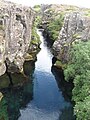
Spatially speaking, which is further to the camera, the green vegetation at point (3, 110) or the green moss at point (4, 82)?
the green moss at point (4, 82)

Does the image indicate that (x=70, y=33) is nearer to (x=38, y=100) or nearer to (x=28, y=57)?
(x=28, y=57)

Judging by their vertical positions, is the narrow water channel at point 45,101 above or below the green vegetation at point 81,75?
below

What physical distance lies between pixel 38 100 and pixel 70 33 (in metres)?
33.9

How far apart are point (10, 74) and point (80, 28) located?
28.3m

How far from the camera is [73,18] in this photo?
103 meters

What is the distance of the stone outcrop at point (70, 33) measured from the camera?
9357cm

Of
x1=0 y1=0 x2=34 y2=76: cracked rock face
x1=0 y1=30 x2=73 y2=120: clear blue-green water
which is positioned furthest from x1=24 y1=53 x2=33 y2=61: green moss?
x1=0 y1=0 x2=34 y2=76: cracked rock face

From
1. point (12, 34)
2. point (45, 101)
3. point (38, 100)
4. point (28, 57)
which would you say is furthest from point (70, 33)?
point (45, 101)

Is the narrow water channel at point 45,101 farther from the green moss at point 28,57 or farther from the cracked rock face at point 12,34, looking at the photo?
the cracked rock face at point 12,34

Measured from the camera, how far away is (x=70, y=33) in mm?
99500

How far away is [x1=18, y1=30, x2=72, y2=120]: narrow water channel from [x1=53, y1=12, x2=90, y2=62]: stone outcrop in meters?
7.04

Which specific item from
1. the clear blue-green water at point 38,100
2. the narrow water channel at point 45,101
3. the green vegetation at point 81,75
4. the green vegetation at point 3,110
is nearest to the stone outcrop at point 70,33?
the narrow water channel at point 45,101

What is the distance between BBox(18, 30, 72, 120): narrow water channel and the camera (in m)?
63.5

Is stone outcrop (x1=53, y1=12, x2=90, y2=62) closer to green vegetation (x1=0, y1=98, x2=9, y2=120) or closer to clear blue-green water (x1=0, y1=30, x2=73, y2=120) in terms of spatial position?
clear blue-green water (x1=0, y1=30, x2=73, y2=120)
